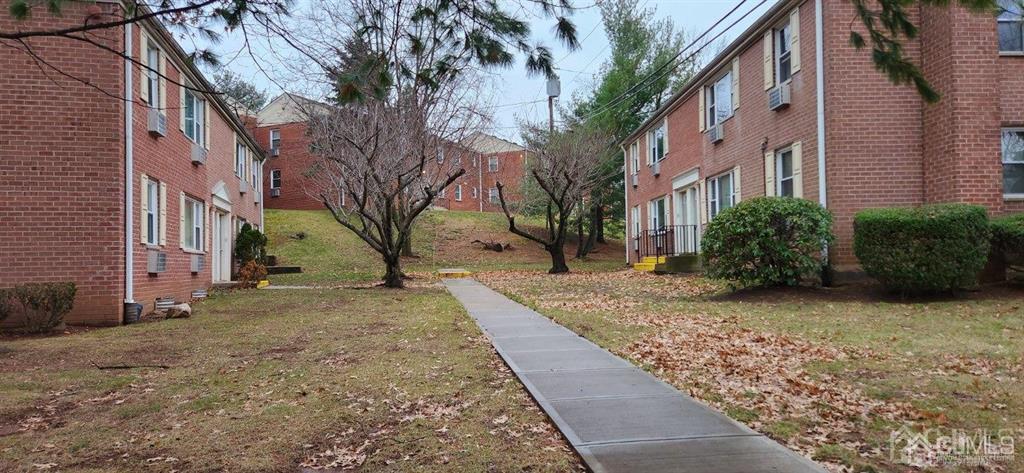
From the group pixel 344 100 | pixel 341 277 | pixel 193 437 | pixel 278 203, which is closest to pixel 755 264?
pixel 344 100

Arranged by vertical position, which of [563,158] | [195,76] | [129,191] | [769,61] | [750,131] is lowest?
[129,191]

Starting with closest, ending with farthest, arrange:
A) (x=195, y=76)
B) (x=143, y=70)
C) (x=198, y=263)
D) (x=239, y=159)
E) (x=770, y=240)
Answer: (x=770, y=240) → (x=143, y=70) → (x=195, y=76) → (x=198, y=263) → (x=239, y=159)

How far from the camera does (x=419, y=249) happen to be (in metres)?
33.9

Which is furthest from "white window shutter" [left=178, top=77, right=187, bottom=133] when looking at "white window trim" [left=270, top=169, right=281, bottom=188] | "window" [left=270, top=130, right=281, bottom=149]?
"white window trim" [left=270, top=169, right=281, bottom=188]

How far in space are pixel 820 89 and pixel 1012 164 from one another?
11.8 ft

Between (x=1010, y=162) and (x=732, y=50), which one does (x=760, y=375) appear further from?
(x=732, y=50)

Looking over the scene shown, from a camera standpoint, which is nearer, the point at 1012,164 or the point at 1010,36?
the point at 1012,164

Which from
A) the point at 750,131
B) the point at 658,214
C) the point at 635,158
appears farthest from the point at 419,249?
the point at 750,131

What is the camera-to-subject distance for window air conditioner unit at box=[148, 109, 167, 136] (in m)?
12.8

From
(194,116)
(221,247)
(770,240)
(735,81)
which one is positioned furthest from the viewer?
(221,247)

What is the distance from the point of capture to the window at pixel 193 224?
52.3 feet

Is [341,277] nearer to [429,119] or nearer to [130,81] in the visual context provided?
[429,119]

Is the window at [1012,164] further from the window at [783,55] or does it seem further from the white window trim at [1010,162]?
the window at [783,55]

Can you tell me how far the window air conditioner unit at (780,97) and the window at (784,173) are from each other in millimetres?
991
